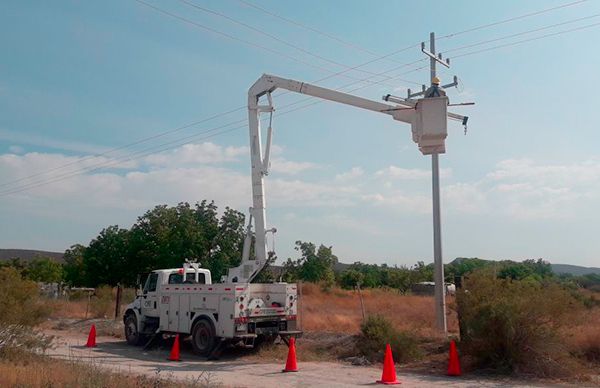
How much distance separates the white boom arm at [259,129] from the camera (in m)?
20.2

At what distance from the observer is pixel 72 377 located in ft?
37.9

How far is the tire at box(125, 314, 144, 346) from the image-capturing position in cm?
2325

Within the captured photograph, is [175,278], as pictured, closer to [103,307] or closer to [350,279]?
[103,307]

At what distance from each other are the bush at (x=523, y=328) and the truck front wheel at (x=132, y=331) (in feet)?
39.6

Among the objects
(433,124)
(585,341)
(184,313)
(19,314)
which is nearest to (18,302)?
(19,314)

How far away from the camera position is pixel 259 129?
21312 millimetres

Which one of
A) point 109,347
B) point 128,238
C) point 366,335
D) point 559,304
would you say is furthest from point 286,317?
point 128,238

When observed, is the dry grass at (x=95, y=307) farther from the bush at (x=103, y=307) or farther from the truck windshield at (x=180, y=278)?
the truck windshield at (x=180, y=278)

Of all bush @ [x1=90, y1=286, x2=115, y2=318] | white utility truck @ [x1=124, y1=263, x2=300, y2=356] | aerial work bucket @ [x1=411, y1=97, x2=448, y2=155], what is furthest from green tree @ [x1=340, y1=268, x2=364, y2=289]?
aerial work bucket @ [x1=411, y1=97, x2=448, y2=155]

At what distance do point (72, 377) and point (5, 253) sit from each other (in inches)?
4944

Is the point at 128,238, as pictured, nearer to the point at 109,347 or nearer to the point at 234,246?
the point at 234,246

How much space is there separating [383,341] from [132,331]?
959 centimetres

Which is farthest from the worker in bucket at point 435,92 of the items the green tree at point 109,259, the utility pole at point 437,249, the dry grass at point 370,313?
the green tree at point 109,259

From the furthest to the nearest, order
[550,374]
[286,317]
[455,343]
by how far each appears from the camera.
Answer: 1. [286,317]
2. [455,343]
3. [550,374]
